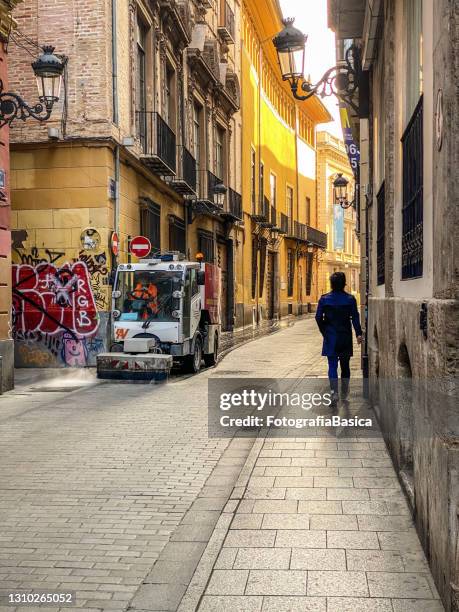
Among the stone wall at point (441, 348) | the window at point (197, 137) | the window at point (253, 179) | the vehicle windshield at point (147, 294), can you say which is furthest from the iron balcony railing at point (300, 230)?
the stone wall at point (441, 348)

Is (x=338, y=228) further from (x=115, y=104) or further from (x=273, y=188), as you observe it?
(x=115, y=104)

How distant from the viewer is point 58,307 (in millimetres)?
16812

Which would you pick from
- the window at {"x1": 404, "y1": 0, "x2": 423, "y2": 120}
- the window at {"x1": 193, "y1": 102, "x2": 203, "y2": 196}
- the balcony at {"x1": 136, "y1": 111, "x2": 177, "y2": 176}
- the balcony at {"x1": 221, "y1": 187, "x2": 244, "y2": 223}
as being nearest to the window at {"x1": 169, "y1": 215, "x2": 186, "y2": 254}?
the window at {"x1": 193, "y1": 102, "x2": 203, "y2": 196}

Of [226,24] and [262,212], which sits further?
[262,212]

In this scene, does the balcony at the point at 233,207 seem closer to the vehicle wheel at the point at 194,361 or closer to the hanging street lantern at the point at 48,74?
the vehicle wheel at the point at 194,361

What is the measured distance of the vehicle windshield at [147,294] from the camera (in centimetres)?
1480

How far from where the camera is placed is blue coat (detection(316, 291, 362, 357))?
9.41 m

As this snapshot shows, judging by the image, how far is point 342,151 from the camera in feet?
195

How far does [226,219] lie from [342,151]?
103 feet

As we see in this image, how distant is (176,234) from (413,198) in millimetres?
18946

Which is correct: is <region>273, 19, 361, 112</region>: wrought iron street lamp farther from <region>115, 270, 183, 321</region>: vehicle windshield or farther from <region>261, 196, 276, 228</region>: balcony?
<region>261, 196, 276, 228</region>: balcony

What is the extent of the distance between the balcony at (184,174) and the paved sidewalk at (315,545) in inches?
630

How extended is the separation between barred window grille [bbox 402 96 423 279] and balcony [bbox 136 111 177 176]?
13193 mm

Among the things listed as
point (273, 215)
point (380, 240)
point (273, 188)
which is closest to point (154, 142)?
point (380, 240)
